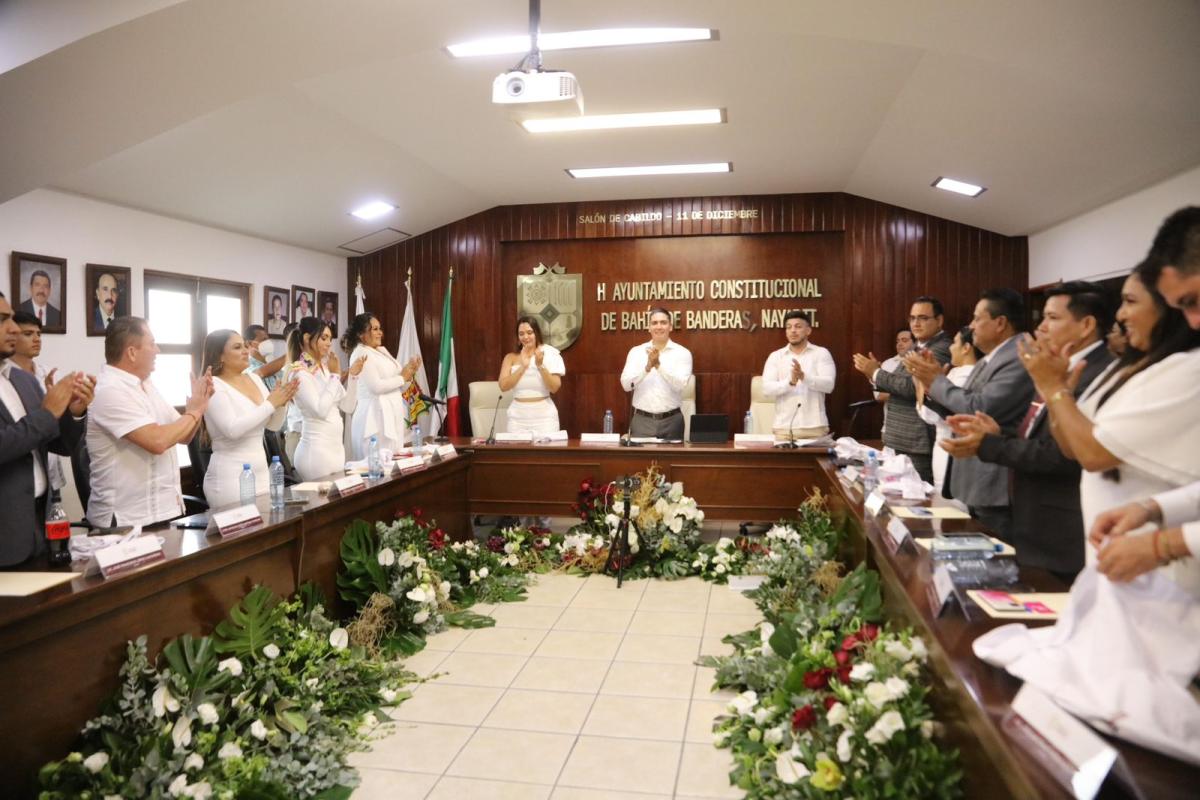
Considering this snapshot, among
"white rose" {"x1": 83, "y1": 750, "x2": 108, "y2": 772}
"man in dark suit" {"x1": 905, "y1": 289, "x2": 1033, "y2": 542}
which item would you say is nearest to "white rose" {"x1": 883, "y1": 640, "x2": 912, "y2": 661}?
"man in dark suit" {"x1": 905, "y1": 289, "x2": 1033, "y2": 542}

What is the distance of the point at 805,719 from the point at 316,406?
2956 millimetres

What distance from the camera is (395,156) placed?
578cm

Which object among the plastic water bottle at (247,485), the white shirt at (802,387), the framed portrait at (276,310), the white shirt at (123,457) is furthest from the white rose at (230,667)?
the framed portrait at (276,310)

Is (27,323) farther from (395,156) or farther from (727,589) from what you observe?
(727,589)

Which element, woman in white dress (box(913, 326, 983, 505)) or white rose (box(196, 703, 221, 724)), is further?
woman in white dress (box(913, 326, 983, 505))

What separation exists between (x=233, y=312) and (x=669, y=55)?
4104mm

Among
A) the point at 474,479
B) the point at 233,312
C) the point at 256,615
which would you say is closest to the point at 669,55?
the point at 474,479

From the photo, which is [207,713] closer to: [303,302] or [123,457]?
[123,457]

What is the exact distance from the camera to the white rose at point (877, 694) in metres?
1.75

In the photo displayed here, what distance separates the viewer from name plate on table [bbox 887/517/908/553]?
7.95 ft

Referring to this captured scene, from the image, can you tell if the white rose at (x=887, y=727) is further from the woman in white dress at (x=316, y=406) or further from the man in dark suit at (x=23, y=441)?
the woman in white dress at (x=316, y=406)

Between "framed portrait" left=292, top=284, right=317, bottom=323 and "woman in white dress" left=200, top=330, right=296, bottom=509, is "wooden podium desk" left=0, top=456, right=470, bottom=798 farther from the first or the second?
"framed portrait" left=292, top=284, right=317, bottom=323

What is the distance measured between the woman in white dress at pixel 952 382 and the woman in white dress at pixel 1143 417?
161 centimetres

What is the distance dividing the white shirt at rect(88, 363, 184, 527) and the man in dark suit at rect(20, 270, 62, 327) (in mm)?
2097
